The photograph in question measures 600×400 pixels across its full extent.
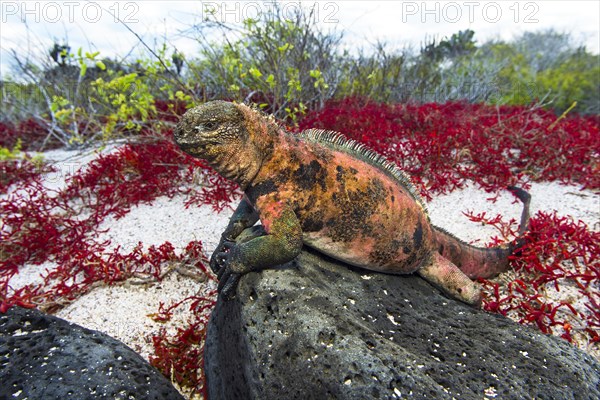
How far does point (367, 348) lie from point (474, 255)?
1.64 m

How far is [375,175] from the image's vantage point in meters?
2.04

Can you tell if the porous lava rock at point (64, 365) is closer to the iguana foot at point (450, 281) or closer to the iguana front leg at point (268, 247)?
the iguana front leg at point (268, 247)

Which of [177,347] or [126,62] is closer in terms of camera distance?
[177,347]

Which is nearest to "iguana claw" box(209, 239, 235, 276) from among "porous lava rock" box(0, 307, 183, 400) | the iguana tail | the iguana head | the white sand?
the iguana head

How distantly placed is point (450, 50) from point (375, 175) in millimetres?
12747

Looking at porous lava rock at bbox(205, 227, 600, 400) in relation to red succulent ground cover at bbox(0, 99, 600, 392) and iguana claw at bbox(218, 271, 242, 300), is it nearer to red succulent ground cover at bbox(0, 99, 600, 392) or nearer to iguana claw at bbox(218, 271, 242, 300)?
iguana claw at bbox(218, 271, 242, 300)

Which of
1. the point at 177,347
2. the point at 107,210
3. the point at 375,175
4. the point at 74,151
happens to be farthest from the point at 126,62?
the point at 375,175

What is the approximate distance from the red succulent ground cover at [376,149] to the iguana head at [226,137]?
4.58 feet

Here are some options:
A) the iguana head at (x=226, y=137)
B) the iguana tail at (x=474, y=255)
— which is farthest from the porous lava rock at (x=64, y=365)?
the iguana tail at (x=474, y=255)

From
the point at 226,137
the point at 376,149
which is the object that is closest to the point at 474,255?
the point at 226,137

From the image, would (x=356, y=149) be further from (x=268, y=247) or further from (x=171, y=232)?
(x=171, y=232)

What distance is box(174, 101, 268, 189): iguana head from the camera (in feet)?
5.22

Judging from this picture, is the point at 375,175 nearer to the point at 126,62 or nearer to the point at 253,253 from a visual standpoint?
the point at 253,253

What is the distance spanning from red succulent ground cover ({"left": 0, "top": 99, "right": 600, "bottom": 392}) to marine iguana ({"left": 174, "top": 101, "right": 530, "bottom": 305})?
0.82 metres
